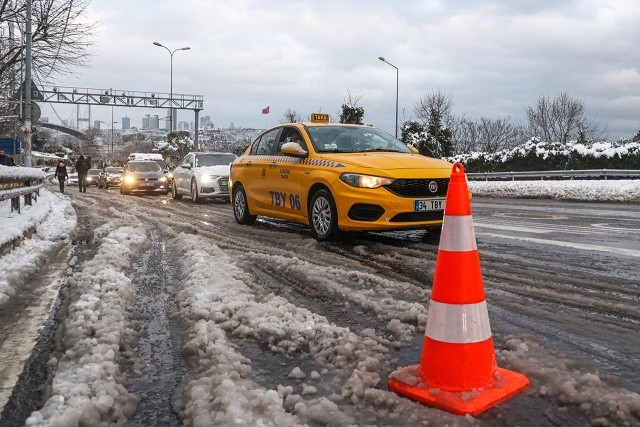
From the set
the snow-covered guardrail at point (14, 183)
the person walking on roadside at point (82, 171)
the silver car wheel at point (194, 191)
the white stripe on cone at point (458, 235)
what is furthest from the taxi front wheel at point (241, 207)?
the person walking on roadside at point (82, 171)

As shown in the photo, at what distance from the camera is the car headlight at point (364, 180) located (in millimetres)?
6969

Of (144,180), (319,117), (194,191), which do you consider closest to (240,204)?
(319,117)

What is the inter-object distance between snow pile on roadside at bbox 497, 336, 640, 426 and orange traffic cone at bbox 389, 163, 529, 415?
13 cm

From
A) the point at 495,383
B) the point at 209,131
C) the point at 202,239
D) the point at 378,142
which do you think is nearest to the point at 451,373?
the point at 495,383

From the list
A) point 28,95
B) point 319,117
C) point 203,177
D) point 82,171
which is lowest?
point 82,171

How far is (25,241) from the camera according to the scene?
7.30 m

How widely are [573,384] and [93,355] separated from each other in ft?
7.24

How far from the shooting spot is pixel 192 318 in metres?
3.72

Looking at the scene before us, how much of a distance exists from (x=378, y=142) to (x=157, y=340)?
18.5 ft

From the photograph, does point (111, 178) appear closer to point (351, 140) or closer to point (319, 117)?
point (319, 117)

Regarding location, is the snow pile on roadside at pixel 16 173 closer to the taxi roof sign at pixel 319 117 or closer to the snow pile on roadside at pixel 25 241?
the snow pile on roadside at pixel 25 241

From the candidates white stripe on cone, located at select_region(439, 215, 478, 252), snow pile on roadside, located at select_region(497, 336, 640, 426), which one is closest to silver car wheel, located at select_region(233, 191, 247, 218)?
snow pile on roadside, located at select_region(497, 336, 640, 426)

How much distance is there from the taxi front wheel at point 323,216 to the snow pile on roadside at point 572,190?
1249 centimetres

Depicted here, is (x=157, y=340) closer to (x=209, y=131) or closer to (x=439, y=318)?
(x=439, y=318)
